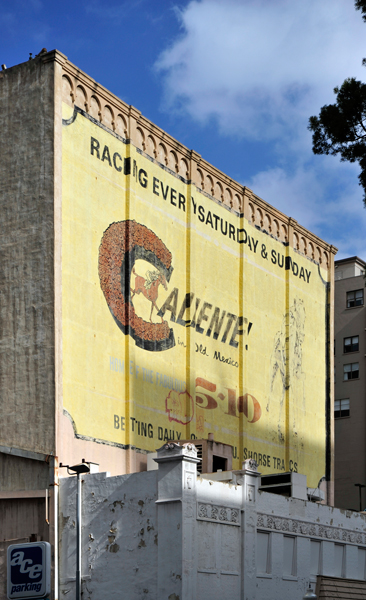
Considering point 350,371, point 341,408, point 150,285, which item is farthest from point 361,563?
point 350,371

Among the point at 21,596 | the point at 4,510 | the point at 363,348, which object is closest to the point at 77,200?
the point at 4,510

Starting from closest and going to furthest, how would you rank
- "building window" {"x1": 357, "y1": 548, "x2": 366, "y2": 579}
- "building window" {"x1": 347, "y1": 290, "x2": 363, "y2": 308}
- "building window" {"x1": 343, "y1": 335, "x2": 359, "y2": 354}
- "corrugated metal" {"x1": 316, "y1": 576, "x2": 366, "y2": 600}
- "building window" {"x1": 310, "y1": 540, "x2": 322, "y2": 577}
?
1. "corrugated metal" {"x1": 316, "y1": 576, "x2": 366, "y2": 600}
2. "building window" {"x1": 310, "y1": 540, "x2": 322, "y2": 577}
3. "building window" {"x1": 357, "y1": 548, "x2": 366, "y2": 579}
4. "building window" {"x1": 343, "y1": 335, "x2": 359, "y2": 354}
5. "building window" {"x1": 347, "y1": 290, "x2": 363, "y2": 308}

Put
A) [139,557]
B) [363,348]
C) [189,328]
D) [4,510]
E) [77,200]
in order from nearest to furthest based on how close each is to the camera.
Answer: [139,557]
[4,510]
[77,200]
[189,328]
[363,348]

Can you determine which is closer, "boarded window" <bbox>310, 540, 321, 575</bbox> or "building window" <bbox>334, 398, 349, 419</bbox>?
"boarded window" <bbox>310, 540, 321, 575</bbox>

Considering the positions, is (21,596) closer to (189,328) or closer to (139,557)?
(139,557)

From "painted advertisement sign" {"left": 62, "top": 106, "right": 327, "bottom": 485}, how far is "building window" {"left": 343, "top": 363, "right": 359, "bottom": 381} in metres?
12.1

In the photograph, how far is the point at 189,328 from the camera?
39812mm

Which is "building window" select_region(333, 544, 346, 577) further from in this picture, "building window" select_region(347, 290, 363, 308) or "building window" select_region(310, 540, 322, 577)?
"building window" select_region(347, 290, 363, 308)

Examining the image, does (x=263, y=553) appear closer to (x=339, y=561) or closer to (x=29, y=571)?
(x=339, y=561)

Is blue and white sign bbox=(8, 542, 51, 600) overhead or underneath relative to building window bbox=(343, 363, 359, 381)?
underneath

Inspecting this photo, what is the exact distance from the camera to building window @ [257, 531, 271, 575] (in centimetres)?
3216

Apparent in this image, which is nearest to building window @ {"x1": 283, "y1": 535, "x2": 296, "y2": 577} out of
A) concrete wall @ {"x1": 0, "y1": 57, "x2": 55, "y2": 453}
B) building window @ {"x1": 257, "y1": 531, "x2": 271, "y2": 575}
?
building window @ {"x1": 257, "y1": 531, "x2": 271, "y2": 575}

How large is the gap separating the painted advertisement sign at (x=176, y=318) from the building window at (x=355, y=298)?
13261 millimetres

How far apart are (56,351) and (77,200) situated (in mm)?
6064
